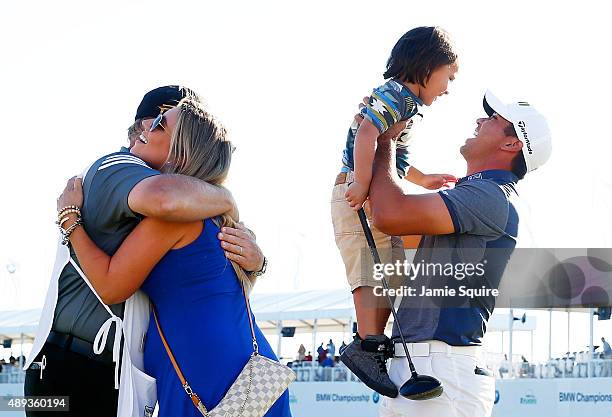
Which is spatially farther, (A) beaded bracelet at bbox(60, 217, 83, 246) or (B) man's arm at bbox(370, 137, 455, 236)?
(B) man's arm at bbox(370, 137, 455, 236)

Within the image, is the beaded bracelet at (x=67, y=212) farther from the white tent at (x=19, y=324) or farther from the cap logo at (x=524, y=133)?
the white tent at (x=19, y=324)

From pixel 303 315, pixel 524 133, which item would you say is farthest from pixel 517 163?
pixel 303 315

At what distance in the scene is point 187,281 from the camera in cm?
344

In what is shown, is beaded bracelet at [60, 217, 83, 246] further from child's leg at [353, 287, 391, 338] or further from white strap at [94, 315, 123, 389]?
child's leg at [353, 287, 391, 338]

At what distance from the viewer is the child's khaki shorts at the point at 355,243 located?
4312 millimetres

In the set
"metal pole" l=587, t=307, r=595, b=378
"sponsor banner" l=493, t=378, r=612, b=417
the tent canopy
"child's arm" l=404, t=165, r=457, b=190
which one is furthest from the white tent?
"child's arm" l=404, t=165, r=457, b=190

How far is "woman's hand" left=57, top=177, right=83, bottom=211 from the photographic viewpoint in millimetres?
3514

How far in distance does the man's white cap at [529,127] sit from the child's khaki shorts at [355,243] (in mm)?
659

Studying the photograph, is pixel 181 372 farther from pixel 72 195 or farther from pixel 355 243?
pixel 355 243

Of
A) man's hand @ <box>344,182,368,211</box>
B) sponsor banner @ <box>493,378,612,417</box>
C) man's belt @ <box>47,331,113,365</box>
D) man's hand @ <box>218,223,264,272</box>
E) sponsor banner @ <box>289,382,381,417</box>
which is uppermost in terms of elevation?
man's hand @ <box>344,182,368,211</box>

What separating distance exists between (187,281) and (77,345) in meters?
0.46

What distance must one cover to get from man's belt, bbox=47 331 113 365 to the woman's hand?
449 millimetres

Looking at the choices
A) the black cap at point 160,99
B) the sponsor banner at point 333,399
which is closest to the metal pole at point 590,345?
the sponsor banner at point 333,399

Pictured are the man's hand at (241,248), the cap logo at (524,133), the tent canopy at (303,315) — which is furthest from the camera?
the tent canopy at (303,315)
